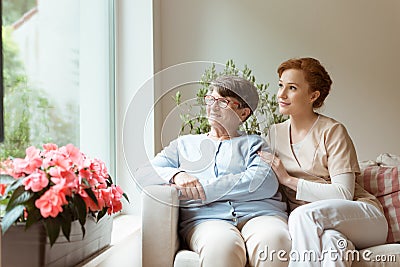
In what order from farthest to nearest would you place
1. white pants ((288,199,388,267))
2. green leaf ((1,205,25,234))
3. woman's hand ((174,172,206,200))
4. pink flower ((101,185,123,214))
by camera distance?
1. woman's hand ((174,172,206,200))
2. white pants ((288,199,388,267))
3. pink flower ((101,185,123,214))
4. green leaf ((1,205,25,234))

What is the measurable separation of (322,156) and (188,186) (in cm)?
58

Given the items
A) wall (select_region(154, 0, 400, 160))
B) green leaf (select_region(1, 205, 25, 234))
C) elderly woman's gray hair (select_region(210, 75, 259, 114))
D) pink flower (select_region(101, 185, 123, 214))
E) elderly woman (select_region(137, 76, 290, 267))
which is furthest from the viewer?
wall (select_region(154, 0, 400, 160))

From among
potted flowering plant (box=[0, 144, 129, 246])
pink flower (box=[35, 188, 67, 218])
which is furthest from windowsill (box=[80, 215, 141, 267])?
pink flower (box=[35, 188, 67, 218])

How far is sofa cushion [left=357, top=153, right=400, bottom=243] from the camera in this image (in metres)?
2.46

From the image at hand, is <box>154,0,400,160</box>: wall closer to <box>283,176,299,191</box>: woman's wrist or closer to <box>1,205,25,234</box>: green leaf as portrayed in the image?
<box>283,176,299,191</box>: woman's wrist

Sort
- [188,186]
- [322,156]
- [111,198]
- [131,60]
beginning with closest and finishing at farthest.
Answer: [111,198], [188,186], [322,156], [131,60]

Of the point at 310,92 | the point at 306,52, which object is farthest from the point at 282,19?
the point at 310,92

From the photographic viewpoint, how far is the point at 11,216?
5.16ft

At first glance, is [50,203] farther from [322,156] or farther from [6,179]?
[322,156]

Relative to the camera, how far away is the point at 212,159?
253cm

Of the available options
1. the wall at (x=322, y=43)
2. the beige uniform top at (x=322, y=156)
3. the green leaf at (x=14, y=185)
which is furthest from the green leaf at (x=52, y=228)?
the wall at (x=322, y=43)

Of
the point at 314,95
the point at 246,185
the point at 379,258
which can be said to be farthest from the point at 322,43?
the point at 379,258

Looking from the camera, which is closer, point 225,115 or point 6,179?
point 6,179

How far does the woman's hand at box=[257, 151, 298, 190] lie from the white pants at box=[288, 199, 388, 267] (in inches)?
7.8
